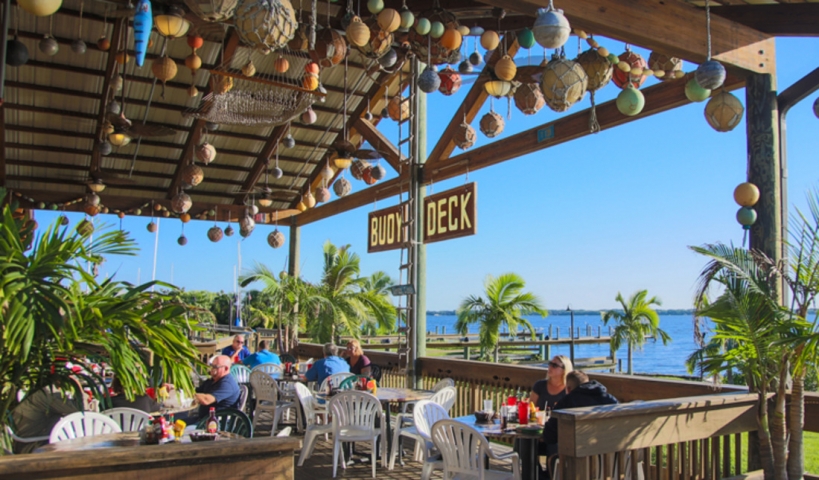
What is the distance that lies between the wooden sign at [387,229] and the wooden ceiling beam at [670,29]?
15.7 ft

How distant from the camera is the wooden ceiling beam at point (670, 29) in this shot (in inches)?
182

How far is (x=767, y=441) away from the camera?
426 cm

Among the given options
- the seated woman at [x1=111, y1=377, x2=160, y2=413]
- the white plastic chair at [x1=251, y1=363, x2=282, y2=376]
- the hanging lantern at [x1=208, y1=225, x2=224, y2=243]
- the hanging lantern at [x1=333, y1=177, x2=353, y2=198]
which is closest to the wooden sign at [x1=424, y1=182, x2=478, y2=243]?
the hanging lantern at [x1=333, y1=177, x2=353, y2=198]

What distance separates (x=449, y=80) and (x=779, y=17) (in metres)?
2.94

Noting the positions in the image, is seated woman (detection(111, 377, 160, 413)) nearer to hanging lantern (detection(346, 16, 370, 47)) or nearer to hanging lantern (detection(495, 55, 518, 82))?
hanging lantern (detection(346, 16, 370, 47))

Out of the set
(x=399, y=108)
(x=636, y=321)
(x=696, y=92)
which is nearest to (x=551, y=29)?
(x=696, y=92)

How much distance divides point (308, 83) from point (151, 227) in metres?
8.71

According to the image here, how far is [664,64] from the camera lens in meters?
5.42

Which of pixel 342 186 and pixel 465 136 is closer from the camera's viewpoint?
pixel 465 136

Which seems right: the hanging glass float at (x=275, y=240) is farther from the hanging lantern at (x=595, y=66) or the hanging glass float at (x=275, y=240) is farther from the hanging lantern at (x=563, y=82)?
the hanging lantern at (x=563, y=82)

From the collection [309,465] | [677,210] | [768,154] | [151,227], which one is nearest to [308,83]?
[309,465]

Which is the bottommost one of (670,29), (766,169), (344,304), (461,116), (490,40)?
(344,304)

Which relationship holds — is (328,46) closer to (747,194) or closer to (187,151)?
(747,194)

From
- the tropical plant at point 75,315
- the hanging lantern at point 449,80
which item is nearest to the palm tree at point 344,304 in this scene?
the hanging lantern at point 449,80
